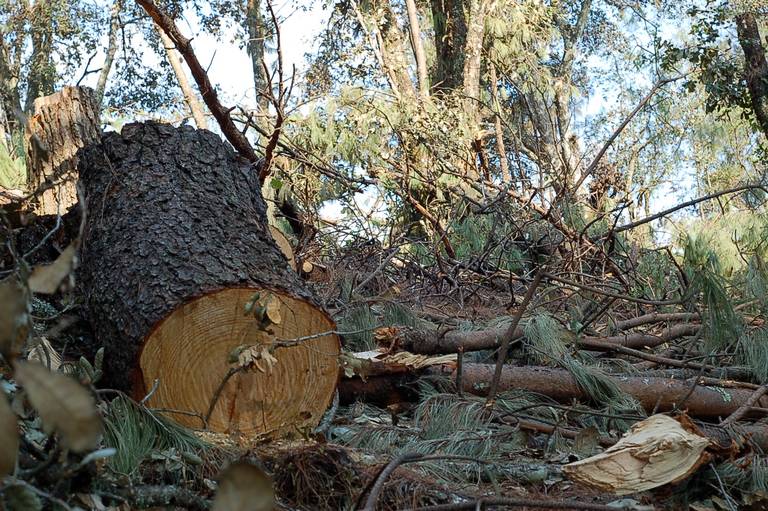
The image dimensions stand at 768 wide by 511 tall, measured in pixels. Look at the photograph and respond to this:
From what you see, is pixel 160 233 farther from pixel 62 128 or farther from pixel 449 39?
pixel 449 39

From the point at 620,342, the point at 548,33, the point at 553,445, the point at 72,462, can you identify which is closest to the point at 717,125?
the point at 548,33

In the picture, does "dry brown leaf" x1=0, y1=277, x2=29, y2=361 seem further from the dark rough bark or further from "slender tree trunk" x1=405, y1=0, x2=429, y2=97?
"slender tree trunk" x1=405, y1=0, x2=429, y2=97

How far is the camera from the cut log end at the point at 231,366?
2492 mm

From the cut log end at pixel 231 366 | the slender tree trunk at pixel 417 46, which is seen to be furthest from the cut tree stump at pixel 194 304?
the slender tree trunk at pixel 417 46

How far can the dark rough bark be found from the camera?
2535mm

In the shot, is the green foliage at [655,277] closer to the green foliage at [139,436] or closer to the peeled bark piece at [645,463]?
the peeled bark piece at [645,463]

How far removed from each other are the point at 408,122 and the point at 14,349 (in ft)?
24.2

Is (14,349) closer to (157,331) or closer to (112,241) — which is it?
(157,331)

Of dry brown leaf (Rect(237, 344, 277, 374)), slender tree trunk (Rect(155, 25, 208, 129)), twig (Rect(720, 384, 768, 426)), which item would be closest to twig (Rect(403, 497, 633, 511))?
dry brown leaf (Rect(237, 344, 277, 374))

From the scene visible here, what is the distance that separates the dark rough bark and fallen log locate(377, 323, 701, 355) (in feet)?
2.23

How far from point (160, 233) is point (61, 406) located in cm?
203

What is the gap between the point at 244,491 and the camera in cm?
88

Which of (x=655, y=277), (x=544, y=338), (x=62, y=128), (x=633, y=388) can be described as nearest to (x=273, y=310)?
(x=544, y=338)

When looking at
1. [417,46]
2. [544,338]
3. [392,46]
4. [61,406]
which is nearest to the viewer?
[61,406]
